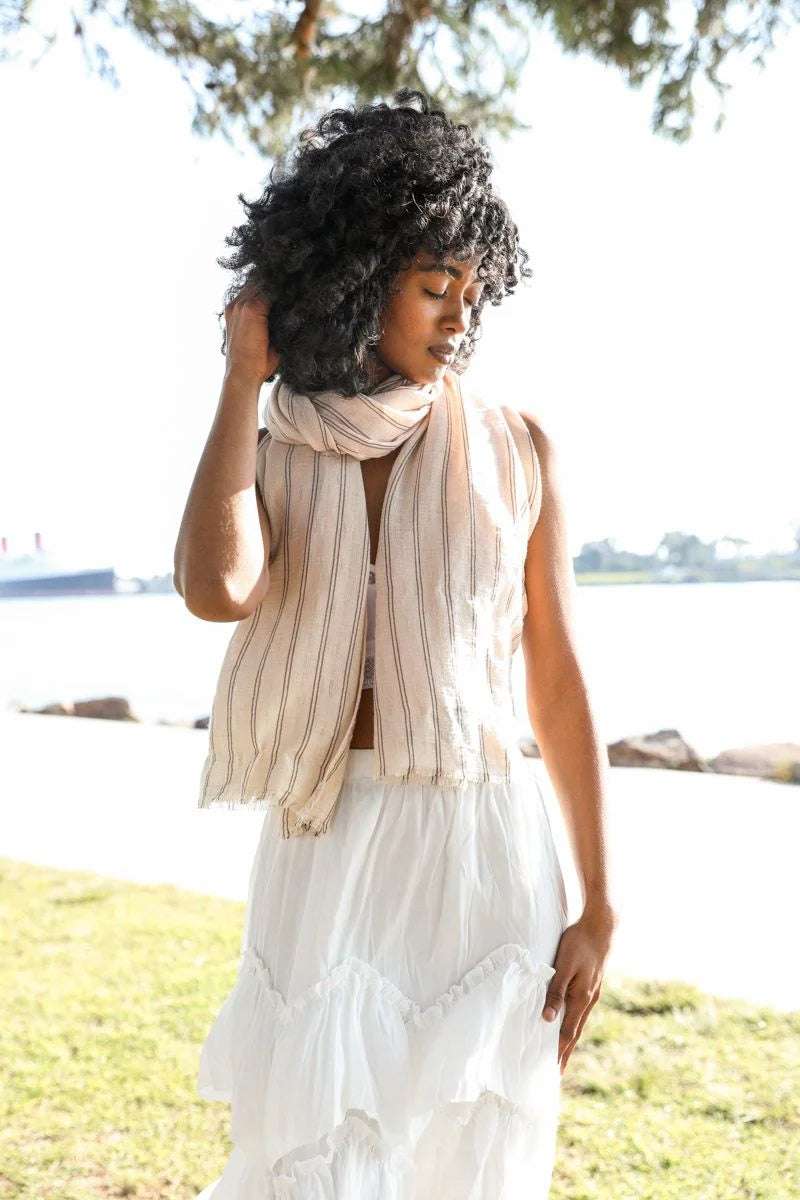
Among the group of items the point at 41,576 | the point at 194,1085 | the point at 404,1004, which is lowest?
the point at 194,1085

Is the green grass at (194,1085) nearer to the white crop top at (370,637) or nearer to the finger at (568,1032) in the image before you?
the finger at (568,1032)

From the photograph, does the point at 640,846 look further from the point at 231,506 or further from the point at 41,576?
the point at 41,576

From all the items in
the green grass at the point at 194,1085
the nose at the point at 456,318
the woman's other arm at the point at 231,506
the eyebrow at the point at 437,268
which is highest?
the eyebrow at the point at 437,268

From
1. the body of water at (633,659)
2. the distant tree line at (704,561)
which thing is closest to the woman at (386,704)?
the body of water at (633,659)

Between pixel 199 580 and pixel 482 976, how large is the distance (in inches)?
22.1

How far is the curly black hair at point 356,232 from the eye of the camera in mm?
Answer: 1359

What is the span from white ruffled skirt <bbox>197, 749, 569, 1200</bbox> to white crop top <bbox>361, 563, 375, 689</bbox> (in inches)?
3.8

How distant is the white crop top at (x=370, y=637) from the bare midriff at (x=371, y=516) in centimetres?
1

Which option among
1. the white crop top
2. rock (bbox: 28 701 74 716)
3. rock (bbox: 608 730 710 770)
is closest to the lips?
the white crop top

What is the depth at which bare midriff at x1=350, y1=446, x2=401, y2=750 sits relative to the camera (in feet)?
4.69

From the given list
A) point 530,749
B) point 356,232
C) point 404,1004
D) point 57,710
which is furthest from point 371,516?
point 57,710

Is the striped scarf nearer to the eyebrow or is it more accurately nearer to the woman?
the woman

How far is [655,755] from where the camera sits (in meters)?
8.61

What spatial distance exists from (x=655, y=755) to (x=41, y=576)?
2306cm
